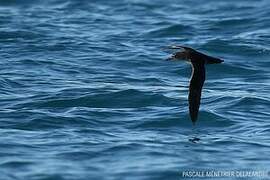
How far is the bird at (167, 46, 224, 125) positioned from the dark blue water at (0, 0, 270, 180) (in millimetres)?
652

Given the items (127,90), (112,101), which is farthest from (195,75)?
(127,90)

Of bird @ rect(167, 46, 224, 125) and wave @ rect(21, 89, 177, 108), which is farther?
wave @ rect(21, 89, 177, 108)

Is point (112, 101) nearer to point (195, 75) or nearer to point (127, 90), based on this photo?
point (127, 90)

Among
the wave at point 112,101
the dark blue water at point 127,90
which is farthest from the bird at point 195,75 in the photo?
the wave at point 112,101

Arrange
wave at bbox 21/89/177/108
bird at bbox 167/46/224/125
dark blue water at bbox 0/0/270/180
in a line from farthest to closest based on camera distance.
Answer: wave at bbox 21/89/177/108, bird at bbox 167/46/224/125, dark blue water at bbox 0/0/270/180

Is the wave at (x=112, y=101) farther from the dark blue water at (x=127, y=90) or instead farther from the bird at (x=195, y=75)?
the bird at (x=195, y=75)

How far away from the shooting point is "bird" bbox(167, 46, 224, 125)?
13680 mm

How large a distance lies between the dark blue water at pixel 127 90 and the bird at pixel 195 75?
65 cm

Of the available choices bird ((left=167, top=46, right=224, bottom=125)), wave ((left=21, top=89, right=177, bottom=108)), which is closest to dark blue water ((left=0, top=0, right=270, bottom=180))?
wave ((left=21, top=89, right=177, bottom=108))

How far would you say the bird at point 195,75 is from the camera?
539 inches

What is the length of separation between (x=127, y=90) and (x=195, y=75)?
3935mm

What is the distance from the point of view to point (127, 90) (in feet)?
57.8

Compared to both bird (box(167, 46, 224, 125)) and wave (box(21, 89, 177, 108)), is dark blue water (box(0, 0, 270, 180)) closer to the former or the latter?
wave (box(21, 89, 177, 108))

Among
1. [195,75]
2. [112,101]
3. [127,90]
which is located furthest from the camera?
[127,90]
